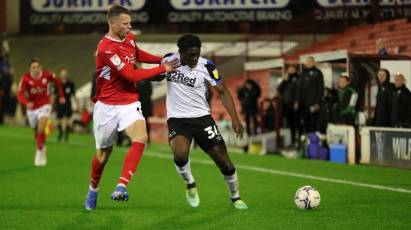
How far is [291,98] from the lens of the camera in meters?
20.6

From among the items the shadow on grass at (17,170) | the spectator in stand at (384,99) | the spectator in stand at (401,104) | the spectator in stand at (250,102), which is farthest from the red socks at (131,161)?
the spectator in stand at (250,102)

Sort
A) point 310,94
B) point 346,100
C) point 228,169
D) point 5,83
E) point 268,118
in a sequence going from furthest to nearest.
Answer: point 5,83
point 268,118
point 310,94
point 346,100
point 228,169

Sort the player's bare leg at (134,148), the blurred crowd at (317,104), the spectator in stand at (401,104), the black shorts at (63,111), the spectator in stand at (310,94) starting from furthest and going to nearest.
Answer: the black shorts at (63,111), the spectator in stand at (310,94), the blurred crowd at (317,104), the spectator in stand at (401,104), the player's bare leg at (134,148)

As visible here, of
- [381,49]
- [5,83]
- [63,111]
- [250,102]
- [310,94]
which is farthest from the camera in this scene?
[5,83]

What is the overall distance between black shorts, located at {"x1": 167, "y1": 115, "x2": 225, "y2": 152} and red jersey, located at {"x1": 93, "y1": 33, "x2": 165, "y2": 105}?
639 millimetres

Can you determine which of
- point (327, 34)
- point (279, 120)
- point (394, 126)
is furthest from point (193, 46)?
point (327, 34)

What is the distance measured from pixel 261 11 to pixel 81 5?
22.9 feet

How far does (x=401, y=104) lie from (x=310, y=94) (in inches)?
125

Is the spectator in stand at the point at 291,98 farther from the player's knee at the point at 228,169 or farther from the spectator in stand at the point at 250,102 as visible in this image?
the player's knee at the point at 228,169

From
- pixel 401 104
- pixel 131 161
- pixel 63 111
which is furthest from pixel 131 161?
pixel 63 111

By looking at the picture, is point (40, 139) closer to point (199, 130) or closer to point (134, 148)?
point (199, 130)

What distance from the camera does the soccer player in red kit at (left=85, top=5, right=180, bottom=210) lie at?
30.6 feet

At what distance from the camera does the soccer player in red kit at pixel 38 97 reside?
57.2 feet

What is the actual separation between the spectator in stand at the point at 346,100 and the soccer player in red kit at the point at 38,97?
6.19 meters
